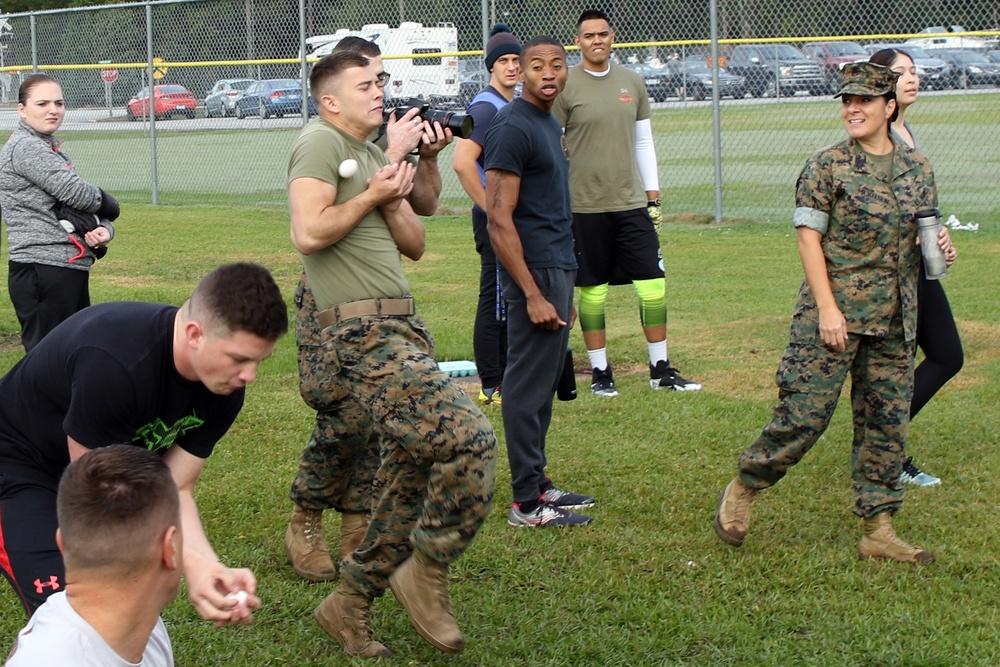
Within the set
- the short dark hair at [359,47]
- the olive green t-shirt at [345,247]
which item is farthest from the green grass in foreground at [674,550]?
the short dark hair at [359,47]

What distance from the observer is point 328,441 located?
4.44 metres

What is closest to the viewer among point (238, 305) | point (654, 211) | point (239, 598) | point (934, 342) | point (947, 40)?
point (239, 598)

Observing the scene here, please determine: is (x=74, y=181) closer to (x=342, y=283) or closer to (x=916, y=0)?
(x=342, y=283)

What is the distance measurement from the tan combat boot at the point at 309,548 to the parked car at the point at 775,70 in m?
11.5

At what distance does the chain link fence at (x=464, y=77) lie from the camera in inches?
566

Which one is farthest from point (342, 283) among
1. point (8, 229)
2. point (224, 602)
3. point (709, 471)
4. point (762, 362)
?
point (762, 362)

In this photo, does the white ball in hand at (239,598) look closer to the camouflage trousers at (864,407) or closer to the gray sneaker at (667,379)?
the camouflage trousers at (864,407)

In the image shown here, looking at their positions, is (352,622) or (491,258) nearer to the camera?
(352,622)

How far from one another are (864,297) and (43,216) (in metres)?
4.11

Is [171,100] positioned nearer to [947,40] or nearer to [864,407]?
[947,40]

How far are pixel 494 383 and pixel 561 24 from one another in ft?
28.9

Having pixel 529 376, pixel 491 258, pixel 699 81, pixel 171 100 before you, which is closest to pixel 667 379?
pixel 491 258

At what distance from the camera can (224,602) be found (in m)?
2.64

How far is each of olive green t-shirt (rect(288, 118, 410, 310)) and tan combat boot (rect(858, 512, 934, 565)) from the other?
2.07 meters
